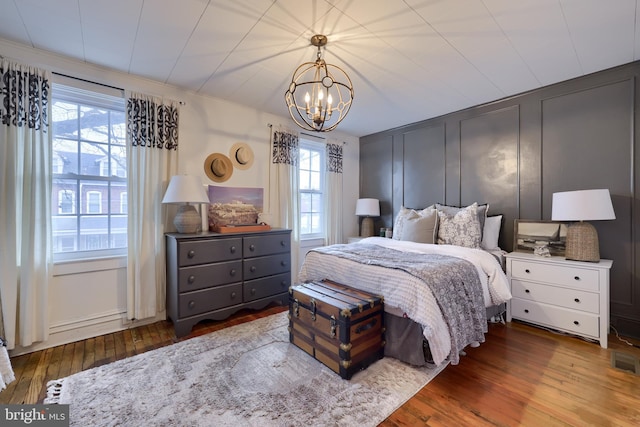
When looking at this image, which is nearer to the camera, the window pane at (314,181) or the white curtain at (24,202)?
the white curtain at (24,202)

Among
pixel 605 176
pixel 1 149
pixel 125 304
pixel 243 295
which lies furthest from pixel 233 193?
pixel 605 176

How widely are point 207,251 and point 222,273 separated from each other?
281 mm

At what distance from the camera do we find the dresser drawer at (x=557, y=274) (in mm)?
2370

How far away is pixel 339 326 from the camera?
1.88 meters

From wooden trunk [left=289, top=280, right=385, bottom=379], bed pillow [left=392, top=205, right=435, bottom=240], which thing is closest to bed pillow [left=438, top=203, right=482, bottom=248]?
bed pillow [left=392, top=205, right=435, bottom=240]

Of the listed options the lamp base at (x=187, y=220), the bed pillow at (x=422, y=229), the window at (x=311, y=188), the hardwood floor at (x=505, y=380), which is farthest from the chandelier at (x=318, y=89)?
the hardwood floor at (x=505, y=380)

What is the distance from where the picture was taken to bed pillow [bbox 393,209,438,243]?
3199 mm

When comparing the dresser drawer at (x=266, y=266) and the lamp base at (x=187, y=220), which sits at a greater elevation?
the lamp base at (x=187, y=220)

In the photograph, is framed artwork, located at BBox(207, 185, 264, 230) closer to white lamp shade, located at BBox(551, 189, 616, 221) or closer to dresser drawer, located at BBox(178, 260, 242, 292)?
dresser drawer, located at BBox(178, 260, 242, 292)

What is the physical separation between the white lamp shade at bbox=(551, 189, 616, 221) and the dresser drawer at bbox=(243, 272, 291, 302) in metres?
2.85

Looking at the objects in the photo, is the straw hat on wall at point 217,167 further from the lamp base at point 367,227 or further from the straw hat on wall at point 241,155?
the lamp base at point 367,227

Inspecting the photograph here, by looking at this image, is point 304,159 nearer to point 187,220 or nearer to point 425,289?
point 187,220

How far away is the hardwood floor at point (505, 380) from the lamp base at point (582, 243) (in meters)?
0.74

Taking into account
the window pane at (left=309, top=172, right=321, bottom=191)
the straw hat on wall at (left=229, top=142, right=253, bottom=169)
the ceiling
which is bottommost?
the window pane at (left=309, top=172, right=321, bottom=191)
